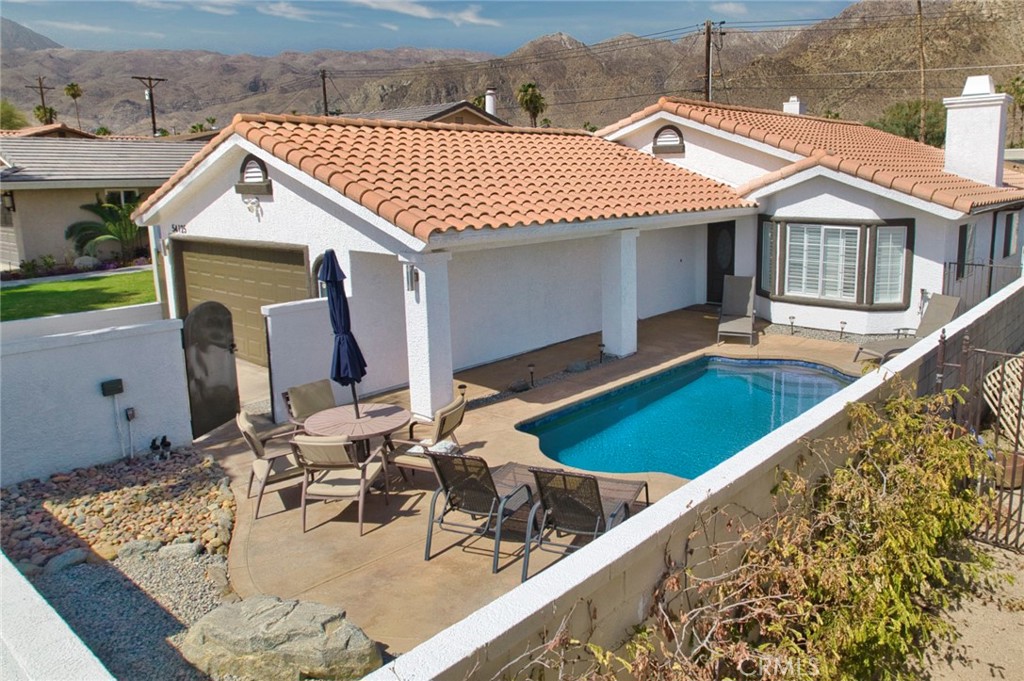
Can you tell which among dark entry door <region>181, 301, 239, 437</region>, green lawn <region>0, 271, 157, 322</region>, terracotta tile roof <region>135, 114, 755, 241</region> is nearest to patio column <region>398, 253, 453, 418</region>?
terracotta tile roof <region>135, 114, 755, 241</region>

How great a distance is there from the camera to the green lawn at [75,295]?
2402cm

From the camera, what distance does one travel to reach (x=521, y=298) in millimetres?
17703

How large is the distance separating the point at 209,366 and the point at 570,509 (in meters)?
7.41

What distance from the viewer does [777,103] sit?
129000mm

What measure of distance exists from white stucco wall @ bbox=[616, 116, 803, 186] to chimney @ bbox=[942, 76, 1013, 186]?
503cm

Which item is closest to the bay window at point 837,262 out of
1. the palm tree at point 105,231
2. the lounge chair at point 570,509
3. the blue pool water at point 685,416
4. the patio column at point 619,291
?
the blue pool water at point 685,416

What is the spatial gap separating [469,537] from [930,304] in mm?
12484

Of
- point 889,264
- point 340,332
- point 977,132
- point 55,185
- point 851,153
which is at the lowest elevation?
point 889,264

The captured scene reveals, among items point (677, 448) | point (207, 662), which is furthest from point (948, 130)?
point (207, 662)

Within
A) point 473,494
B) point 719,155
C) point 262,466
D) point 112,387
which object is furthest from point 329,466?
point 719,155

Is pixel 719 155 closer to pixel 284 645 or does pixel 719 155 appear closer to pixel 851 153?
pixel 851 153

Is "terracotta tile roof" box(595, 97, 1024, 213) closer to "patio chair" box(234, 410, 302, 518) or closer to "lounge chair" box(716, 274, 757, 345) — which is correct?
"lounge chair" box(716, 274, 757, 345)

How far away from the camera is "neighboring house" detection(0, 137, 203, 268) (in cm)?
3369

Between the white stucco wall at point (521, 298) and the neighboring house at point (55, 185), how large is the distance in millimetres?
25719
